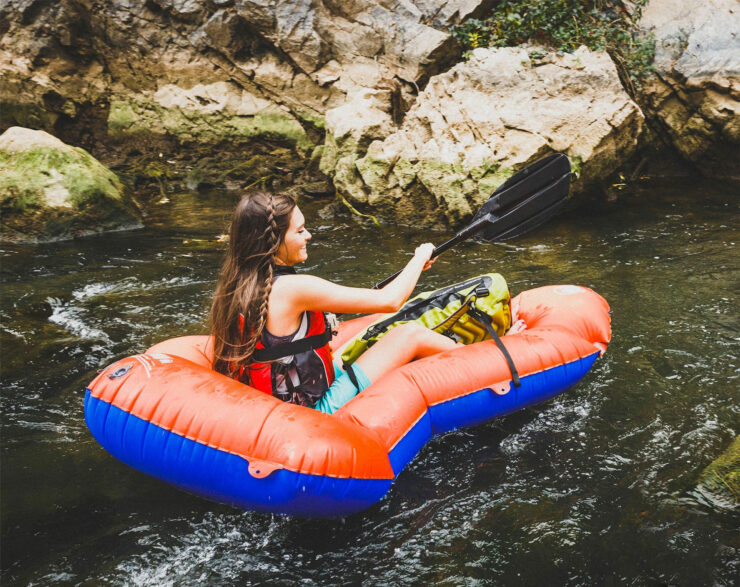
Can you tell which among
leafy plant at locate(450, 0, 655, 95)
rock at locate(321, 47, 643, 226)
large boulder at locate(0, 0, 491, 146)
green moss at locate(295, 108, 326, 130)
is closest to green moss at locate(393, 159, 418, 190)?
rock at locate(321, 47, 643, 226)

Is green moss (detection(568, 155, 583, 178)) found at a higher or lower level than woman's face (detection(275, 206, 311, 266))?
higher

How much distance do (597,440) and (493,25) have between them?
5.64 m

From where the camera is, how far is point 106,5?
790 centimetres

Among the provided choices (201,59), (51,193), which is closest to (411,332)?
(51,193)

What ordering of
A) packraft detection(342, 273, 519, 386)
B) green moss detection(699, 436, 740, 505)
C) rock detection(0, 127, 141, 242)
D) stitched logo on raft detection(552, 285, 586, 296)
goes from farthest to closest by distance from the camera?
rock detection(0, 127, 141, 242) < stitched logo on raft detection(552, 285, 586, 296) < packraft detection(342, 273, 519, 386) < green moss detection(699, 436, 740, 505)

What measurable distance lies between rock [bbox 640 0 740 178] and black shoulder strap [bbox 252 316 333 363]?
5.35 metres

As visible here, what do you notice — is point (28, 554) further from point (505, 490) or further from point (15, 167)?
point (15, 167)

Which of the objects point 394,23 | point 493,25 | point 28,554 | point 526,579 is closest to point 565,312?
point 526,579

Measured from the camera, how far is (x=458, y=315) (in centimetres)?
302

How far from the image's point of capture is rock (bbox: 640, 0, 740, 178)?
6.01 m

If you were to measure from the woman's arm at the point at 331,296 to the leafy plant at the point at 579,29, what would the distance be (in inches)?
186

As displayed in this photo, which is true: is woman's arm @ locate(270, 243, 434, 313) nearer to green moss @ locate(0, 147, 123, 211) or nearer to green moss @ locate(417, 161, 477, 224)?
green moss @ locate(417, 161, 477, 224)

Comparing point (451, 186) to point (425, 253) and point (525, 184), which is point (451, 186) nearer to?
point (525, 184)

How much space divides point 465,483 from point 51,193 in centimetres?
488
